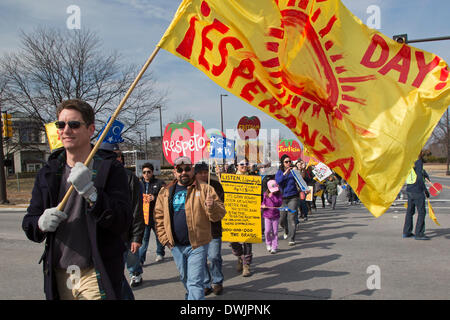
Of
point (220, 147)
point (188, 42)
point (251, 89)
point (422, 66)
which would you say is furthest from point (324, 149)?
point (220, 147)

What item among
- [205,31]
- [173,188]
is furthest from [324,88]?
[173,188]

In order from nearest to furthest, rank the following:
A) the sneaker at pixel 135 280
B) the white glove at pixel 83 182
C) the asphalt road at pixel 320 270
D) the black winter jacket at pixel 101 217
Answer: the white glove at pixel 83 182
the black winter jacket at pixel 101 217
the asphalt road at pixel 320 270
the sneaker at pixel 135 280

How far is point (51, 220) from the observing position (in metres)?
2.13

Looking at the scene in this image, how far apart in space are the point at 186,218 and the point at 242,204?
2.76 meters

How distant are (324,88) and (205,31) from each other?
1.31 metres

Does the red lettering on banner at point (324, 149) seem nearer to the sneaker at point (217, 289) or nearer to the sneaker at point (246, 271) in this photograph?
the sneaker at point (217, 289)

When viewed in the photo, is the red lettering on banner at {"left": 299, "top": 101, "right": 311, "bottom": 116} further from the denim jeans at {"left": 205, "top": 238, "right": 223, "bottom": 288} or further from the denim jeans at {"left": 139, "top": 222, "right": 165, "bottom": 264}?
the denim jeans at {"left": 139, "top": 222, "right": 165, "bottom": 264}

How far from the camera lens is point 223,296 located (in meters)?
5.32

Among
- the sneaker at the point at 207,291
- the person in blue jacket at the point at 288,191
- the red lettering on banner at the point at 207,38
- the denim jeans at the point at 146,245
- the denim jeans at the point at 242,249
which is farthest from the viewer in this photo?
the person in blue jacket at the point at 288,191

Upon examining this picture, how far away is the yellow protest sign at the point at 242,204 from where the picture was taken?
684 centimetres

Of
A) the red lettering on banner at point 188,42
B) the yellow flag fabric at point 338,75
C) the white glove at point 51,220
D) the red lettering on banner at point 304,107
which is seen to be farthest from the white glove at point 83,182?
the red lettering on banner at point 304,107

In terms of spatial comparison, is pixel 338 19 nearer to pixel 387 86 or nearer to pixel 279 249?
pixel 387 86

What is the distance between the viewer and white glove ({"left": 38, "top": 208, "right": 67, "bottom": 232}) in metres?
2.13

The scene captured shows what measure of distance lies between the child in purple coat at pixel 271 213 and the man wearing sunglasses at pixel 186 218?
3277 mm
